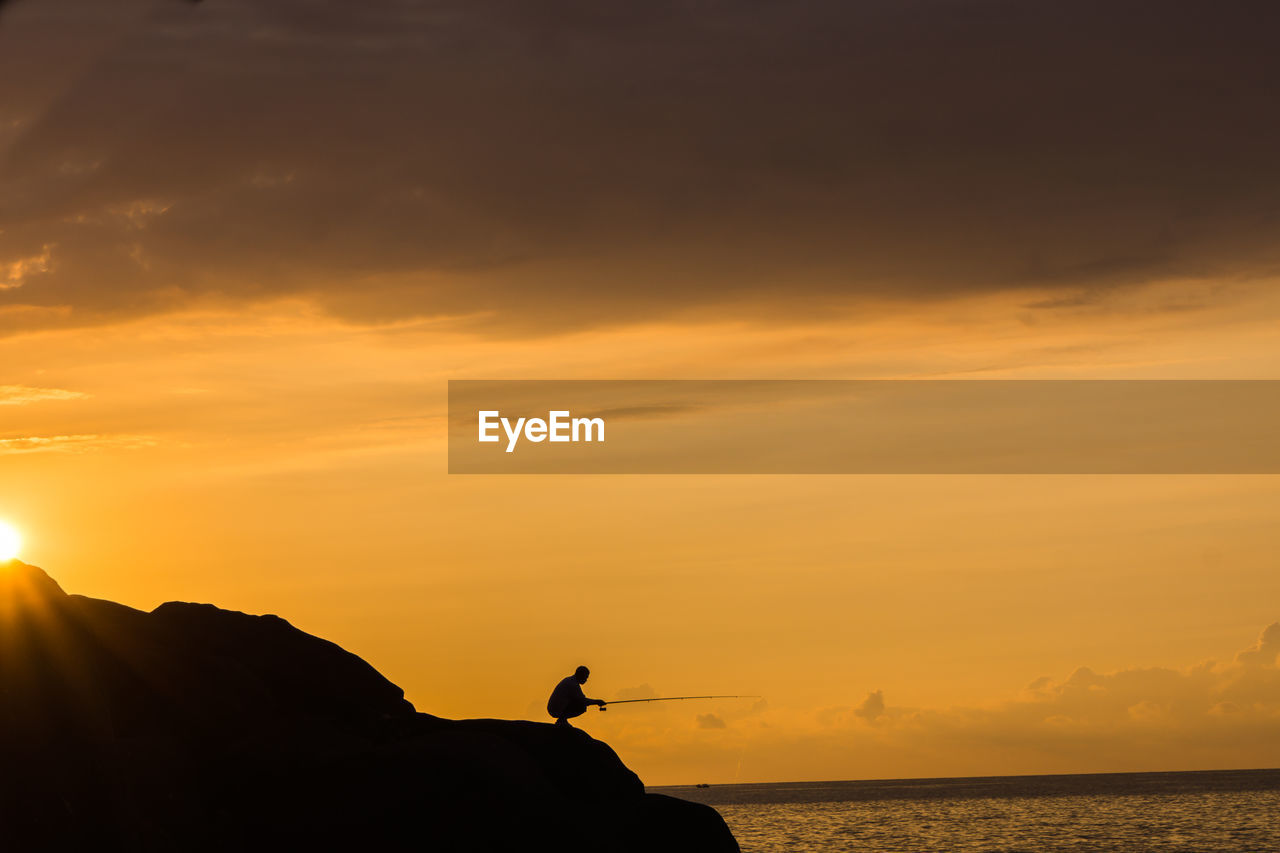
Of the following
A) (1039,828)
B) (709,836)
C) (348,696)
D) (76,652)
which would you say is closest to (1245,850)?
(1039,828)

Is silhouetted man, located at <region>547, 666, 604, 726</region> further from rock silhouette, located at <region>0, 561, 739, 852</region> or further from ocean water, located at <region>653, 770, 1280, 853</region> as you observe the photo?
ocean water, located at <region>653, 770, 1280, 853</region>

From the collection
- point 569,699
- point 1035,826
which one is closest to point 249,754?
point 569,699

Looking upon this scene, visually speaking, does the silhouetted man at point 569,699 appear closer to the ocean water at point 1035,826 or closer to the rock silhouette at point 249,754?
the rock silhouette at point 249,754

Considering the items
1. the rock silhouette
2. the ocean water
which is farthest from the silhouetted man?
the ocean water

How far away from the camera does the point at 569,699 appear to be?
2761 centimetres

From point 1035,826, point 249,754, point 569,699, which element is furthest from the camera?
point 1035,826

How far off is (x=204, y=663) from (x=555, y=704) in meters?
6.78

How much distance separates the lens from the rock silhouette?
19703 mm

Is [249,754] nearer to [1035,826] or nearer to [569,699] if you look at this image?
[569,699]

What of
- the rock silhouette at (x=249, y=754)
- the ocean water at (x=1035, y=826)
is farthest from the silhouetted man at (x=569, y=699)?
the ocean water at (x=1035, y=826)

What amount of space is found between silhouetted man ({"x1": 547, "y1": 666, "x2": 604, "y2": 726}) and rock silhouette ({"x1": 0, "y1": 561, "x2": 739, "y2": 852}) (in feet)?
2.69

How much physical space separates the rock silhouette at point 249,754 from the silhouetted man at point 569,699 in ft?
2.69

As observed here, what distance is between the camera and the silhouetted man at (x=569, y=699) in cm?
2752

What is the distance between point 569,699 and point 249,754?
701 centimetres
